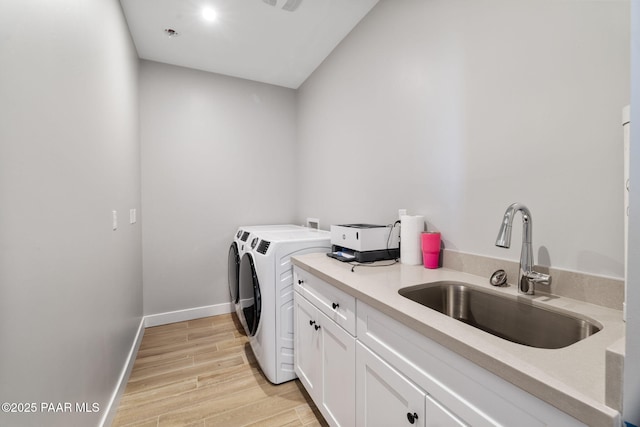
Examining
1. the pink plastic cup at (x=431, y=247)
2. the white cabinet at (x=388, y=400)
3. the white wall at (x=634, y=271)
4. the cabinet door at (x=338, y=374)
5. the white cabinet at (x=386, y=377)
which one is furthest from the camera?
the pink plastic cup at (x=431, y=247)

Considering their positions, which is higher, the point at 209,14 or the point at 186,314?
the point at 209,14

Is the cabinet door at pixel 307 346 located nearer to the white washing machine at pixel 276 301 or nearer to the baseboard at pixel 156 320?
the white washing machine at pixel 276 301

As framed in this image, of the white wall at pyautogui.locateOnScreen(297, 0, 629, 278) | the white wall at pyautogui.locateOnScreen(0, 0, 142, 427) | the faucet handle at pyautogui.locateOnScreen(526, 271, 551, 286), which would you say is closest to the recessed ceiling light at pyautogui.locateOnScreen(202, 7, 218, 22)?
the white wall at pyautogui.locateOnScreen(0, 0, 142, 427)

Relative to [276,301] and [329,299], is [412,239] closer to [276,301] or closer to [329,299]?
[329,299]

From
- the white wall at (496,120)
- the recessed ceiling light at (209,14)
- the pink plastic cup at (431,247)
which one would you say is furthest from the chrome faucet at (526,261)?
the recessed ceiling light at (209,14)

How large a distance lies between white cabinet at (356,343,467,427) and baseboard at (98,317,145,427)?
1.32 m

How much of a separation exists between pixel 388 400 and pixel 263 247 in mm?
1223

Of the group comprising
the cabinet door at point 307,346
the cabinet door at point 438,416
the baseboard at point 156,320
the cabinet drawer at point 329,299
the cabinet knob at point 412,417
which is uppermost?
the cabinet drawer at point 329,299

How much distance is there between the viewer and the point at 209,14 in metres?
2.05

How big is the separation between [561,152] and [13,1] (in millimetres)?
1756

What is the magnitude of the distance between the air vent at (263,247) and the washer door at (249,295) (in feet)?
0.43

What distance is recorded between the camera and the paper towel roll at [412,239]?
1.53 meters

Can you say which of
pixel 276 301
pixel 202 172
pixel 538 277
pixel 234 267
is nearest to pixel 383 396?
pixel 538 277

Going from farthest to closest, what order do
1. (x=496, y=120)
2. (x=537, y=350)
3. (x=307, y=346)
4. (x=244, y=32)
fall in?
(x=244, y=32)
(x=307, y=346)
(x=496, y=120)
(x=537, y=350)
